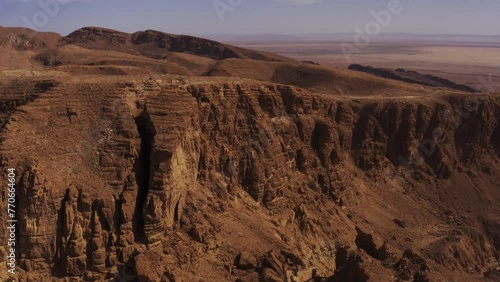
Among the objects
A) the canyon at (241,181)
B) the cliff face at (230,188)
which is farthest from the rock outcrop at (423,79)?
the cliff face at (230,188)

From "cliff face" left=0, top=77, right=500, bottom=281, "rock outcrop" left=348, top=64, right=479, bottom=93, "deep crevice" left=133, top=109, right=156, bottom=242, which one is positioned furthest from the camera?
"rock outcrop" left=348, top=64, right=479, bottom=93

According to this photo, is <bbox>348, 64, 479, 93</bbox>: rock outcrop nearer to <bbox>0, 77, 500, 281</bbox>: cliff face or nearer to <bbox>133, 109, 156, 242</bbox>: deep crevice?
<bbox>0, 77, 500, 281</bbox>: cliff face

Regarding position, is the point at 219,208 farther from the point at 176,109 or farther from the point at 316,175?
the point at 316,175

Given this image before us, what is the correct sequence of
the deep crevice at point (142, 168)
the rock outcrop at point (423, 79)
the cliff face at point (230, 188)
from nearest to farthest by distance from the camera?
the cliff face at point (230, 188), the deep crevice at point (142, 168), the rock outcrop at point (423, 79)

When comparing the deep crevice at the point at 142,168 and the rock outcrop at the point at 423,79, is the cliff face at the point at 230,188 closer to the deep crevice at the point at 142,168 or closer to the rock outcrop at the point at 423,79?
the deep crevice at the point at 142,168

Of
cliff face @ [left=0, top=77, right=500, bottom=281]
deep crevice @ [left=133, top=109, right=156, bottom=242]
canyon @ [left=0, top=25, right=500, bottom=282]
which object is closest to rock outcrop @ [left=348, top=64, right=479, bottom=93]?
canyon @ [left=0, top=25, right=500, bottom=282]

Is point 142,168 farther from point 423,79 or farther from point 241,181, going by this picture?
point 423,79
